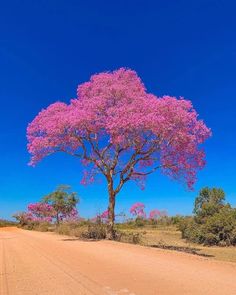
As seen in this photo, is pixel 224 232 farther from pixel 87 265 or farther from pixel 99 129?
pixel 87 265

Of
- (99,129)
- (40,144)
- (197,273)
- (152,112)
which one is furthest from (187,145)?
(197,273)

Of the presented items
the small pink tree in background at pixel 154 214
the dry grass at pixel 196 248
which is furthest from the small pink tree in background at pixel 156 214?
the dry grass at pixel 196 248

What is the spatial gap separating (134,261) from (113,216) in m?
9.75

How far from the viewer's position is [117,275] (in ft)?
33.3

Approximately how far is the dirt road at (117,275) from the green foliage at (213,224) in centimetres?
1301

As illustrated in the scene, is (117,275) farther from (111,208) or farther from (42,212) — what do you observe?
(42,212)

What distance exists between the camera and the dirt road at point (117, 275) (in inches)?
327

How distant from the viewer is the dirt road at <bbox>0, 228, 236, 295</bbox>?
8297 mm

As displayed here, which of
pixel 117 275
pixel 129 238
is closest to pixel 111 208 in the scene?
pixel 129 238

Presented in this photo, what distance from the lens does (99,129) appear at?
2158 centimetres

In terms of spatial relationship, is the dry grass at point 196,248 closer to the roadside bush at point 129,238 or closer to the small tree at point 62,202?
the roadside bush at point 129,238

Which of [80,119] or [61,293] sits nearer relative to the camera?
[61,293]

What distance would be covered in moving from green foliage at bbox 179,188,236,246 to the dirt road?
13005 mm

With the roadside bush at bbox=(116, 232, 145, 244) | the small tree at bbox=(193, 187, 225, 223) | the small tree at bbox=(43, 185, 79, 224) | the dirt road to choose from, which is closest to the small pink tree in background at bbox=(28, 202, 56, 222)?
the small tree at bbox=(43, 185, 79, 224)
